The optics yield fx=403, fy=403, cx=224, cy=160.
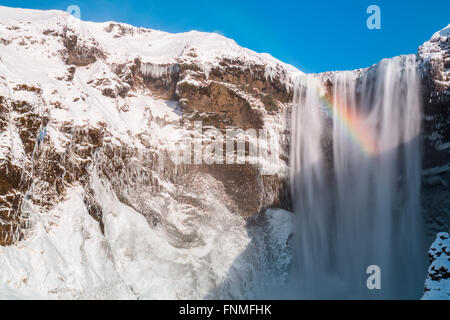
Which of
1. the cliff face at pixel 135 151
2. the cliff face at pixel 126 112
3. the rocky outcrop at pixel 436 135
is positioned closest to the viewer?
the cliff face at pixel 135 151

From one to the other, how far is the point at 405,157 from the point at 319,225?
25.6 ft

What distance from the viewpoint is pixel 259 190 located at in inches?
1125

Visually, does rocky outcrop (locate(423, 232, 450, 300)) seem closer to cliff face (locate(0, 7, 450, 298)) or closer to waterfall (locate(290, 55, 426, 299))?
cliff face (locate(0, 7, 450, 298))

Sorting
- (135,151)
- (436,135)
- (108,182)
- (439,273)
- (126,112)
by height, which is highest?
(126,112)

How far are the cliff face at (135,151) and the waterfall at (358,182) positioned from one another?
126 centimetres

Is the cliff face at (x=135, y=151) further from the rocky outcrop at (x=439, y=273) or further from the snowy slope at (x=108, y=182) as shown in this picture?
the rocky outcrop at (x=439, y=273)

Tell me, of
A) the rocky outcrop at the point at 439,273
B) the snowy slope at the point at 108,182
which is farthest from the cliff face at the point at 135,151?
the rocky outcrop at the point at 439,273

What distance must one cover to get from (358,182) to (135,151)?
1621cm

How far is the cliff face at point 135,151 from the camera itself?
19.2 m

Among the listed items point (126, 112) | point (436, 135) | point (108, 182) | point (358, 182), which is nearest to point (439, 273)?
point (108, 182)

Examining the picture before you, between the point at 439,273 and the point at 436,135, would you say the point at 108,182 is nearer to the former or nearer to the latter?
the point at 439,273

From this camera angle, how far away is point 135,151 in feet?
82.8
